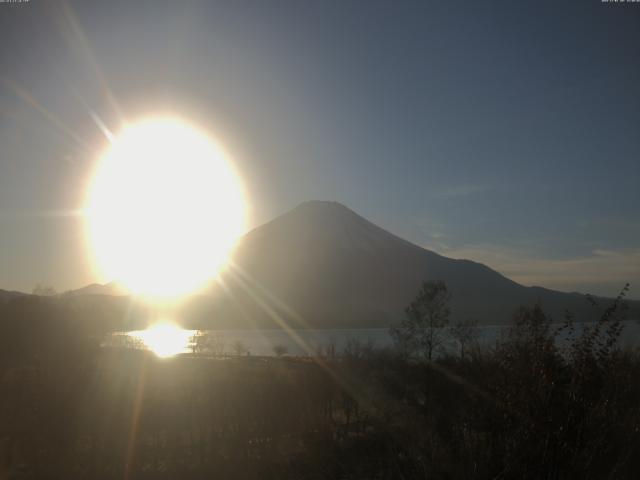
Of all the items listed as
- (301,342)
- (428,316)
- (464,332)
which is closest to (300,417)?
(428,316)

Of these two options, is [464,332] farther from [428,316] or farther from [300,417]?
[300,417]

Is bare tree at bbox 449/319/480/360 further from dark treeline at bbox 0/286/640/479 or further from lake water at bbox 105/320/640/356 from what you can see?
dark treeline at bbox 0/286/640/479

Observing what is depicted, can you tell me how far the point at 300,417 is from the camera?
57.5ft

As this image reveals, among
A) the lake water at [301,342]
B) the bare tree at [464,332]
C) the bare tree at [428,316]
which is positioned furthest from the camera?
the bare tree at [464,332]

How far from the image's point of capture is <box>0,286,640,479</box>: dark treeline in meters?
4.61

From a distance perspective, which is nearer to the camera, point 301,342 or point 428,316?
point 428,316

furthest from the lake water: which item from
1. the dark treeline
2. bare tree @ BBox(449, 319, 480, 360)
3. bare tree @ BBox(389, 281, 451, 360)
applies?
the dark treeline

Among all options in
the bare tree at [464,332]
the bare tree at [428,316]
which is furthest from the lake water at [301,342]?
the bare tree at [428,316]

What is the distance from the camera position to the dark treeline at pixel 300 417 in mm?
4613

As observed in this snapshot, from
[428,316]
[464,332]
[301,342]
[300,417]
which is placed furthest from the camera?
[301,342]

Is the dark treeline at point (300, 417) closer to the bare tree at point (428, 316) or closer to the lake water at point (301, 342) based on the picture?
the lake water at point (301, 342)

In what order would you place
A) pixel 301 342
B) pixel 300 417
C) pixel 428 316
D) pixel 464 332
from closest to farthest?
pixel 300 417
pixel 428 316
pixel 464 332
pixel 301 342

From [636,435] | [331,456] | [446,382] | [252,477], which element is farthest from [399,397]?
[636,435]

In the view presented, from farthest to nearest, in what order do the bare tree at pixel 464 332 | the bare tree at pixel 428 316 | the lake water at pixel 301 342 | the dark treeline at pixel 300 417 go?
1. the bare tree at pixel 464 332
2. the bare tree at pixel 428 316
3. the lake water at pixel 301 342
4. the dark treeline at pixel 300 417
